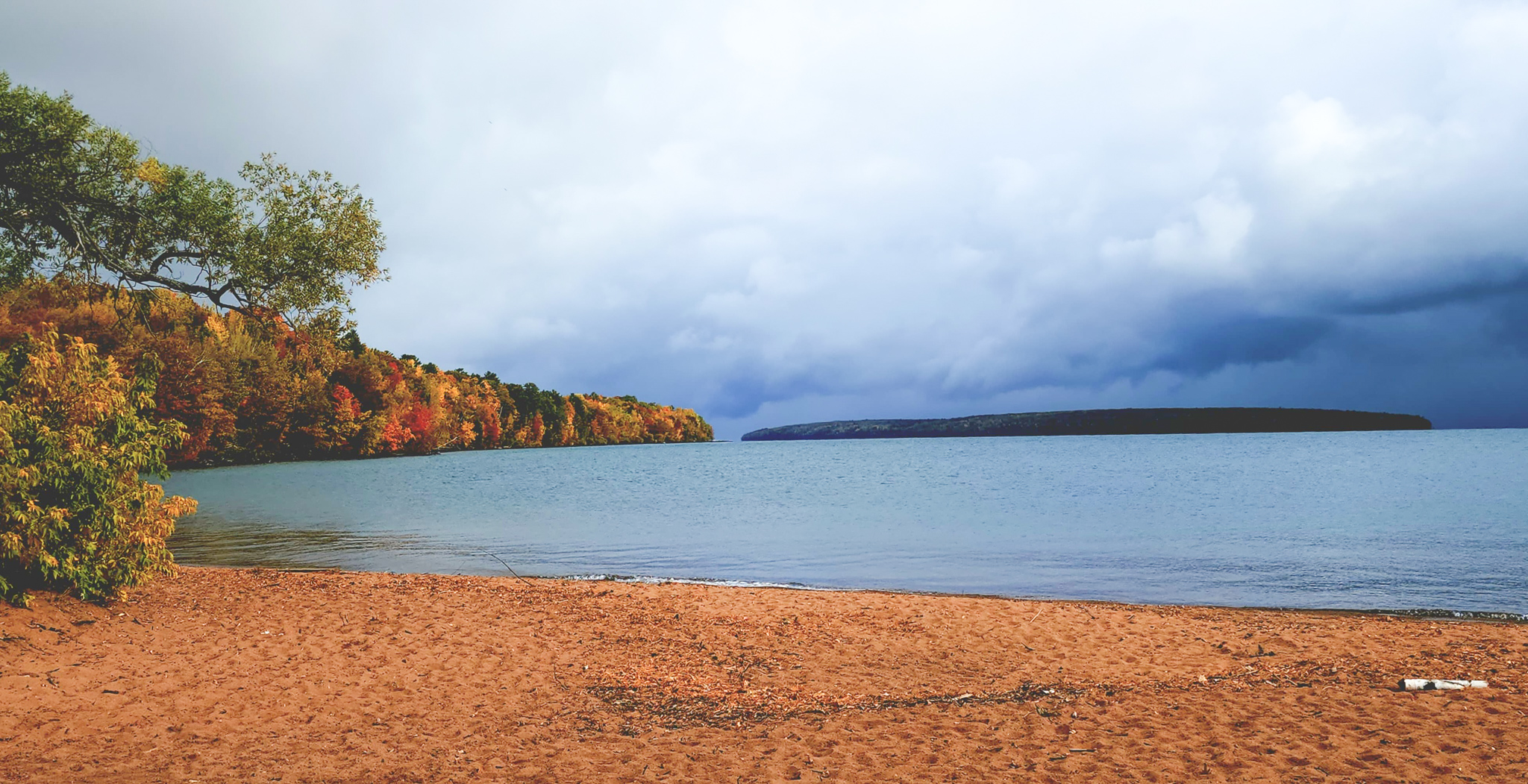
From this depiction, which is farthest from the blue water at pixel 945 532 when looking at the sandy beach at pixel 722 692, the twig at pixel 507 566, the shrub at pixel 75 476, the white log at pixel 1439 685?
the shrub at pixel 75 476

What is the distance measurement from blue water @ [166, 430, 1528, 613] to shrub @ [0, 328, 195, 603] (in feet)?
29.4

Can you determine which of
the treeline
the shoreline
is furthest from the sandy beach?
the treeline

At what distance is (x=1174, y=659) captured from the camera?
440 inches

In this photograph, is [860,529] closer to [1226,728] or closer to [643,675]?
[643,675]

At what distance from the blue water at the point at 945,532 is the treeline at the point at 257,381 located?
5754mm

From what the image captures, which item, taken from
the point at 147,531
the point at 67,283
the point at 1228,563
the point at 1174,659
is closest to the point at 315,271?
the point at 67,283

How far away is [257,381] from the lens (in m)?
73.6

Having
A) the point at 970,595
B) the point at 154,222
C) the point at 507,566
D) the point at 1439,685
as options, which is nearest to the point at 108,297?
the point at 154,222

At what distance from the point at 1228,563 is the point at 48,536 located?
25.0m

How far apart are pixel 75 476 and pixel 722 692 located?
8.98 meters

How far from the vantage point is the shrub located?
10.6 meters

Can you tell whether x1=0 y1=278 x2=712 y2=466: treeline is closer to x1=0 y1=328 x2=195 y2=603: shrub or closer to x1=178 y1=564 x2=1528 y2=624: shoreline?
x1=0 y1=328 x2=195 y2=603: shrub

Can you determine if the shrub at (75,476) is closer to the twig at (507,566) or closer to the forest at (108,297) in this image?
the forest at (108,297)

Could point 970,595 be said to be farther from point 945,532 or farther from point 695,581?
point 945,532
